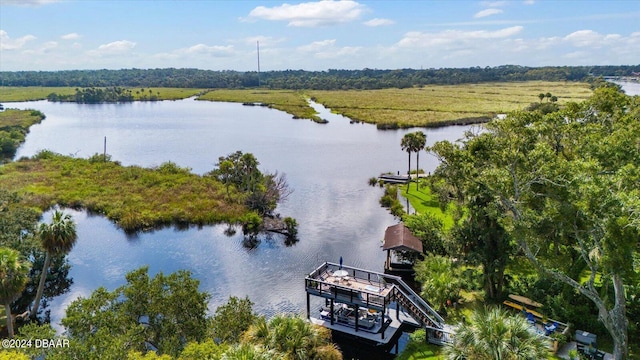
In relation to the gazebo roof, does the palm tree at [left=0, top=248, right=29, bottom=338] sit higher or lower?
higher

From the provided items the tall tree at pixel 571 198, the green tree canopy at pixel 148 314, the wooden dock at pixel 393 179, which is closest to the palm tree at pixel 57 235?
the green tree canopy at pixel 148 314

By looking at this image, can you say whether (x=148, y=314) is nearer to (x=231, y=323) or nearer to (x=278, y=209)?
(x=231, y=323)

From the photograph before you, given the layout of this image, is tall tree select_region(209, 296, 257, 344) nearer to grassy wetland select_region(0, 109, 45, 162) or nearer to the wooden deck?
the wooden deck

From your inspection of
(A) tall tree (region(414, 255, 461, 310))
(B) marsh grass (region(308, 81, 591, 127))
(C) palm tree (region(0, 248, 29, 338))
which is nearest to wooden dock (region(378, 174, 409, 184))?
(A) tall tree (region(414, 255, 461, 310))

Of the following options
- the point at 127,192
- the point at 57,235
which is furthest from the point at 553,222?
the point at 127,192

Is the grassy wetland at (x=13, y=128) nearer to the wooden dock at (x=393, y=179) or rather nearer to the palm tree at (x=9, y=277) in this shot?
the wooden dock at (x=393, y=179)

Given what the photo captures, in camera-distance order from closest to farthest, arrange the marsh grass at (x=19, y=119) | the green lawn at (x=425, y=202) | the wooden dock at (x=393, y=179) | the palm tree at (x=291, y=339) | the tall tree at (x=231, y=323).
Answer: the palm tree at (x=291, y=339) < the tall tree at (x=231, y=323) < the green lawn at (x=425, y=202) < the wooden dock at (x=393, y=179) < the marsh grass at (x=19, y=119)
